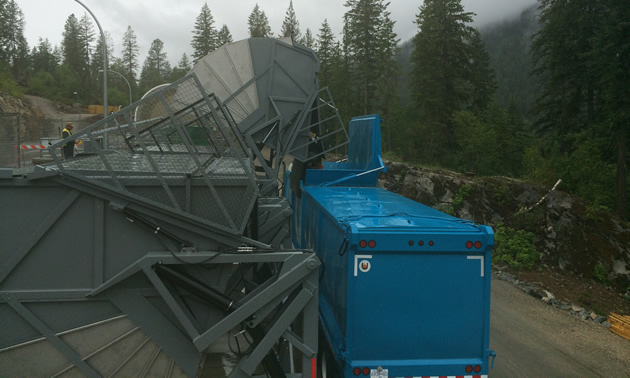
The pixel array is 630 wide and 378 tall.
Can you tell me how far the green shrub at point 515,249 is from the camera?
39.8ft

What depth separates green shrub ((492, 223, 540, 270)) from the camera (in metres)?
12.1

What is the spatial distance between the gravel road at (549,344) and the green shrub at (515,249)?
8.36 ft

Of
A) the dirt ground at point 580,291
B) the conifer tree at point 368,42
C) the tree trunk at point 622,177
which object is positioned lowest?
the dirt ground at point 580,291

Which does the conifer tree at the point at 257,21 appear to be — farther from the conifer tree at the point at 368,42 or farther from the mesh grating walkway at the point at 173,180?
the mesh grating walkway at the point at 173,180

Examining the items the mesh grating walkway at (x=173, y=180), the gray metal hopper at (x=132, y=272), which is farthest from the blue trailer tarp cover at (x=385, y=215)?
the mesh grating walkway at (x=173, y=180)

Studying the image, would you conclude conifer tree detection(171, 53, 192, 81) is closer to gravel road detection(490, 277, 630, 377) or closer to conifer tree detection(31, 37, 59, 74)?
conifer tree detection(31, 37, 59, 74)

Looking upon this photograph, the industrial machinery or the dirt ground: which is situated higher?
the industrial machinery

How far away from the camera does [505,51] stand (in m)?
150

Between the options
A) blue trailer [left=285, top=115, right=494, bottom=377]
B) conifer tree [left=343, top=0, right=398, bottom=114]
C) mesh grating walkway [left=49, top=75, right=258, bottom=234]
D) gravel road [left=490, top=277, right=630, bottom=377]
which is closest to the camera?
mesh grating walkway [left=49, top=75, right=258, bottom=234]

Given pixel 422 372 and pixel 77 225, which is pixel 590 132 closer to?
pixel 422 372

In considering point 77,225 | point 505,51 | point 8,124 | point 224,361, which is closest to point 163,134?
point 77,225

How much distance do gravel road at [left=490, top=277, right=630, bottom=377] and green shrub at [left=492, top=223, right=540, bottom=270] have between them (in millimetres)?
2548

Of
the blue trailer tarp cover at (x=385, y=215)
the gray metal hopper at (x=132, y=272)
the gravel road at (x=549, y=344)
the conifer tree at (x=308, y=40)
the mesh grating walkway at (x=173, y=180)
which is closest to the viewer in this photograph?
the gray metal hopper at (x=132, y=272)

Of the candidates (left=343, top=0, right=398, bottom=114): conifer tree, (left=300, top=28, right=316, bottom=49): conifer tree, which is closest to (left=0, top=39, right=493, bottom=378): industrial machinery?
(left=343, top=0, right=398, bottom=114): conifer tree
